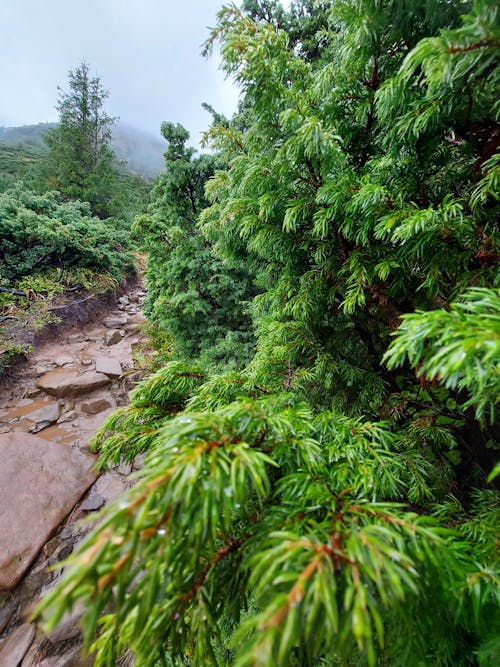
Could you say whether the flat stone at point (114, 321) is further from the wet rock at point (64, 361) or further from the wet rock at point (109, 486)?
the wet rock at point (109, 486)

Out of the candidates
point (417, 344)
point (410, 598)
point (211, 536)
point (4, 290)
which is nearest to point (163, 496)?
point (211, 536)

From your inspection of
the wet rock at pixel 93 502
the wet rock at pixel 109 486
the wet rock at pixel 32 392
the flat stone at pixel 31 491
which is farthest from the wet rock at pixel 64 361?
the wet rock at pixel 93 502

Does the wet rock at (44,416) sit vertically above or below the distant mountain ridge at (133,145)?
below

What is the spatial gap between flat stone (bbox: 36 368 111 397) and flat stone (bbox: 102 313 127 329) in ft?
7.56

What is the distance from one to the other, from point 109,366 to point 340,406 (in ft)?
16.3

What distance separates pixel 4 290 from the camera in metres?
6.22

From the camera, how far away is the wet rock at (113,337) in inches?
257

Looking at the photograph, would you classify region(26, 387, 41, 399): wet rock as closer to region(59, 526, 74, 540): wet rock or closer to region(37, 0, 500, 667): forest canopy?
region(59, 526, 74, 540): wet rock

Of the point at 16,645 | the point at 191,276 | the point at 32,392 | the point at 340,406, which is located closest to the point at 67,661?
the point at 16,645

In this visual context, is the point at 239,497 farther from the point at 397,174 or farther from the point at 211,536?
the point at 397,174

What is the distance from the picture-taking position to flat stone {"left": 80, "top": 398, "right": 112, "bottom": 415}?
4.48 meters

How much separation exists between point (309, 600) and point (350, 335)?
152 cm

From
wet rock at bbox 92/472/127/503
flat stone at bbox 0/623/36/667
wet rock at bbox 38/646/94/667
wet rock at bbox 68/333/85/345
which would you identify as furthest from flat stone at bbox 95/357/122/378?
wet rock at bbox 38/646/94/667

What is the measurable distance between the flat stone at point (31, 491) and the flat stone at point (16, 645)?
0.35 metres
